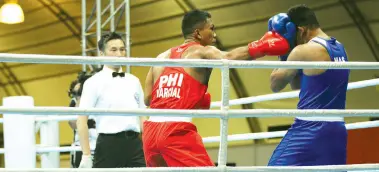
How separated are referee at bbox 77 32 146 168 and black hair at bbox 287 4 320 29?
1.41 m

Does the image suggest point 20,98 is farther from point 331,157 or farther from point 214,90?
point 214,90

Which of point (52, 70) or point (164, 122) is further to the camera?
point (52, 70)

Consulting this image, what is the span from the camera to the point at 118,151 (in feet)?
15.1

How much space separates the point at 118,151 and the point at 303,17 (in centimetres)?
154

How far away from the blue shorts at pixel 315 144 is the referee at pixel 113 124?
4.43 feet

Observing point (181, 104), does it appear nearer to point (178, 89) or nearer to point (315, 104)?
point (178, 89)

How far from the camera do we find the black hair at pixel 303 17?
3623 millimetres

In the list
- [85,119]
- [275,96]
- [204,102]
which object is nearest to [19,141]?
[85,119]

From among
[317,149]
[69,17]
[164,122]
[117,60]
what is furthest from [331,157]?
[69,17]

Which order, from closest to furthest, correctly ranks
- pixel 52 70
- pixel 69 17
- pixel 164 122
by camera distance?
pixel 164 122 → pixel 69 17 → pixel 52 70

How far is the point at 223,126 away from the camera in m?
2.94

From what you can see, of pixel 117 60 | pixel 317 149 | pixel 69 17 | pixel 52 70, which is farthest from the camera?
pixel 52 70

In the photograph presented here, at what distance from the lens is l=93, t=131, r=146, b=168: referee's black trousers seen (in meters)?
4.58

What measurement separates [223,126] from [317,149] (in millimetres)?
671
